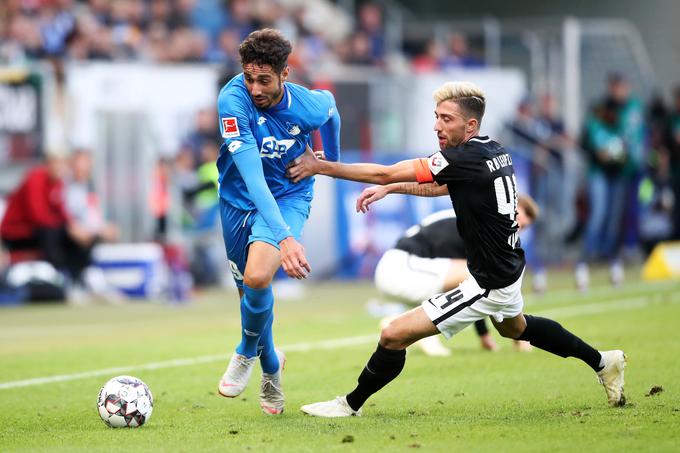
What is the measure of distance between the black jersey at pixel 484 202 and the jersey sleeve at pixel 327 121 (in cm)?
91

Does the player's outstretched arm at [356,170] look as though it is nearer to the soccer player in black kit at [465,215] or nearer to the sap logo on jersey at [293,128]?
the soccer player in black kit at [465,215]

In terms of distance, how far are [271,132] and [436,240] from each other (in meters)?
3.69

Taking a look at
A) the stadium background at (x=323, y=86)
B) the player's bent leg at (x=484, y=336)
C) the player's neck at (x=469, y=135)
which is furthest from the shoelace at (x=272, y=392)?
the stadium background at (x=323, y=86)

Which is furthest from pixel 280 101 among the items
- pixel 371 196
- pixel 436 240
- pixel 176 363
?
pixel 176 363

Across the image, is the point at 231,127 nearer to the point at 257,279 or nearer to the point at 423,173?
the point at 257,279

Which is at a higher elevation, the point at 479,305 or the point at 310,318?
the point at 479,305

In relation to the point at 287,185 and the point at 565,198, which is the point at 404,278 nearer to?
the point at 287,185

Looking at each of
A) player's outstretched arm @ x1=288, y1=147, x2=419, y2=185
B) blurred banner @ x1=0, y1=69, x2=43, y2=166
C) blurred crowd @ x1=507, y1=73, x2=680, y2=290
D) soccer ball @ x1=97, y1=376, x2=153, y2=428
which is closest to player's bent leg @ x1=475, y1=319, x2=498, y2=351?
player's outstretched arm @ x1=288, y1=147, x2=419, y2=185

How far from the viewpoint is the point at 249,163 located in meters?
7.54

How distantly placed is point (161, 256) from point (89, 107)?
258 centimetres

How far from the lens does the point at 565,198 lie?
22.4 m

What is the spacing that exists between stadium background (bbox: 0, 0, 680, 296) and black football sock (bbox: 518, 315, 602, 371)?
10284 mm

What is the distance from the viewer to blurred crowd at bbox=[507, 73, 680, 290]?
67.5 feet

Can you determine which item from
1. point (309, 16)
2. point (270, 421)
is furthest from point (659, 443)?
point (309, 16)
